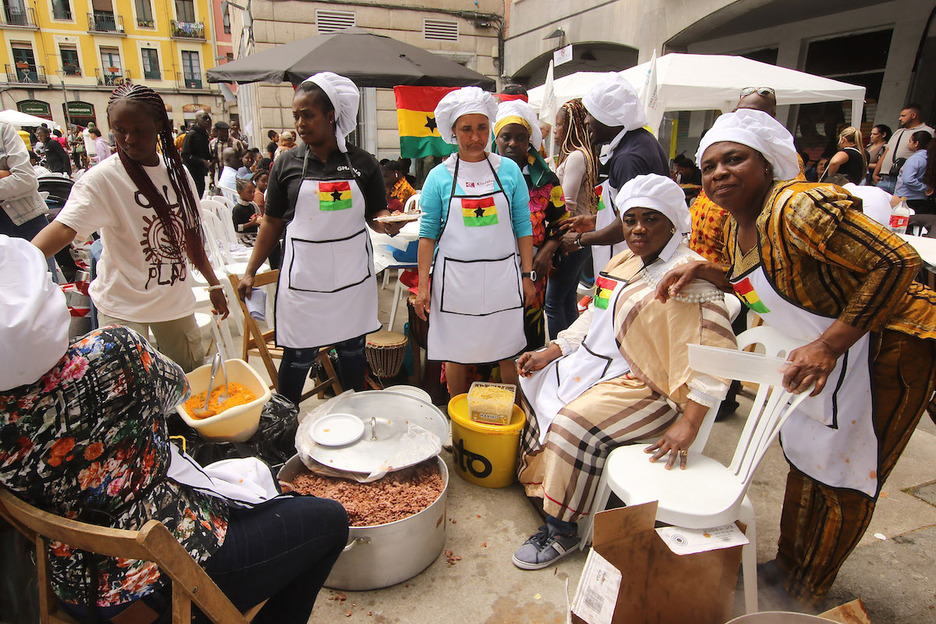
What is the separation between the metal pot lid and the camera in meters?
2.29

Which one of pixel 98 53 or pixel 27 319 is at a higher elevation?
pixel 98 53

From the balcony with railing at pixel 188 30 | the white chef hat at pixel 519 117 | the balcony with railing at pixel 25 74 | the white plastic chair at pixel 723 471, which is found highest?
the balcony with railing at pixel 188 30

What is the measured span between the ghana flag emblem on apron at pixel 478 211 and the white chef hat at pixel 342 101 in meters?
0.70

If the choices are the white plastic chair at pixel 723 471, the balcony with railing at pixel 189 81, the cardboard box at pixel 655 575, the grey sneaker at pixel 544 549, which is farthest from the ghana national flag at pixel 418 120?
the balcony with railing at pixel 189 81

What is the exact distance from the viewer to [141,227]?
2.41 meters

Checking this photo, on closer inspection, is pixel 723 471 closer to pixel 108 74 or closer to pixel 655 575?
pixel 655 575

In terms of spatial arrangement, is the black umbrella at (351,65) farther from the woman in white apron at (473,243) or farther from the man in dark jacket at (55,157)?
the man in dark jacket at (55,157)

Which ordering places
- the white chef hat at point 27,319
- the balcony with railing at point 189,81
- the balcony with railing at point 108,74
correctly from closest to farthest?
the white chef hat at point 27,319 → the balcony with railing at point 108,74 → the balcony with railing at point 189,81

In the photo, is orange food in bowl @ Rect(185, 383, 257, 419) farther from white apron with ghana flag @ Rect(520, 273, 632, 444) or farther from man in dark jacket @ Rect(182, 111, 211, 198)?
man in dark jacket @ Rect(182, 111, 211, 198)

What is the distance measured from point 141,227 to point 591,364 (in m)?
2.13

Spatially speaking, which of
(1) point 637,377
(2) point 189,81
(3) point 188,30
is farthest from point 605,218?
(3) point 188,30

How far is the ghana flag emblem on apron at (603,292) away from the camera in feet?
7.71

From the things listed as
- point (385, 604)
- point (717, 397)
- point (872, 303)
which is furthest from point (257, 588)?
point (872, 303)

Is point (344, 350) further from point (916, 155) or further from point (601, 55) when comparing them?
point (601, 55)
